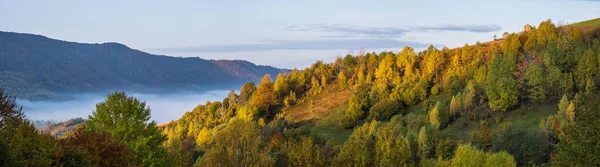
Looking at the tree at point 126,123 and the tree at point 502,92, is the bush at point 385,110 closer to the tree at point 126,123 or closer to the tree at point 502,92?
the tree at point 502,92

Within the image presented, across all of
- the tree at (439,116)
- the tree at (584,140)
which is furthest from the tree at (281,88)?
the tree at (584,140)

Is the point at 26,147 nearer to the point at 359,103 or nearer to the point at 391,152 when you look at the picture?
the point at 391,152

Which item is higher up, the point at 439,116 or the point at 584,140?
the point at 584,140

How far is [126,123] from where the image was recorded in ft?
128

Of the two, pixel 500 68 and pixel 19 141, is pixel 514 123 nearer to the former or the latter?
pixel 500 68

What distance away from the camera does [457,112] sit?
358 feet

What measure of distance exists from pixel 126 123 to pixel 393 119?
3061 inches

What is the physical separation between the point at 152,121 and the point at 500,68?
311 ft

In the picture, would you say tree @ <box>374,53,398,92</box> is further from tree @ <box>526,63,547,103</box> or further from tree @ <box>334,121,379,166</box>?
tree @ <box>334,121,379,166</box>

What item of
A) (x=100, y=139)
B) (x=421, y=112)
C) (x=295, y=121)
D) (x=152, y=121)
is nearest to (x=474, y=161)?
(x=152, y=121)

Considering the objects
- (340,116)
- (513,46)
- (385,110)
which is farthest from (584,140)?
(513,46)

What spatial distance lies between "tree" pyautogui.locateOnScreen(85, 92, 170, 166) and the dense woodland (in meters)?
0.08

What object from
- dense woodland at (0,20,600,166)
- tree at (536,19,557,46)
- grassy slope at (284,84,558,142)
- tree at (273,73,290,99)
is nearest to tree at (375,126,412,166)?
dense woodland at (0,20,600,166)

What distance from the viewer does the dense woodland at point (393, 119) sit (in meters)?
31.2
